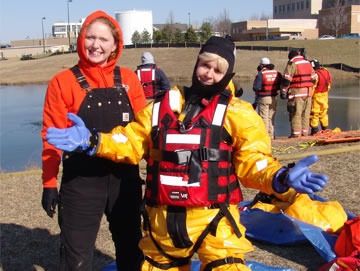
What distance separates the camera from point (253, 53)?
38281mm

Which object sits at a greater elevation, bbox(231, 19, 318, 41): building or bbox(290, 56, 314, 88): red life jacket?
bbox(231, 19, 318, 41): building

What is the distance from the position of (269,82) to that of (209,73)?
25.2 feet

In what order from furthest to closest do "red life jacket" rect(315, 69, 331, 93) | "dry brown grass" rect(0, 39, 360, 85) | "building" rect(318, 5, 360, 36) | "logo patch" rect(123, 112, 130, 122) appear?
"building" rect(318, 5, 360, 36), "dry brown grass" rect(0, 39, 360, 85), "red life jacket" rect(315, 69, 331, 93), "logo patch" rect(123, 112, 130, 122)

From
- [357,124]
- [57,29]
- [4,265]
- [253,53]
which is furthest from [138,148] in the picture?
[57,29]

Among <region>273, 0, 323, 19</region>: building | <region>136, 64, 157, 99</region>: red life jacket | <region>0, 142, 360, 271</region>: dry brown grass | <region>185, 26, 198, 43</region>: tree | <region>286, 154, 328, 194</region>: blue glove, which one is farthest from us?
<region>273, 0, 323, 19</region>: building

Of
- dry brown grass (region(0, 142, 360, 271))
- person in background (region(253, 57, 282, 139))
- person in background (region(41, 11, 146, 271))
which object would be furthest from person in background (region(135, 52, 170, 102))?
person in background (region(41, 11, 146, 271))

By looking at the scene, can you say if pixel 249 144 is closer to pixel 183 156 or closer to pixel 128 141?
pixel 183 156

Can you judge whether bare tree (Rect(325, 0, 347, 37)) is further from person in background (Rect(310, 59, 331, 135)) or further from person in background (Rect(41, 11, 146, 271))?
person in background (Rect(41, 11, 146, 271))

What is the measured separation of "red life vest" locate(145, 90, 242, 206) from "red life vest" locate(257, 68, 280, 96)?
25.1ft

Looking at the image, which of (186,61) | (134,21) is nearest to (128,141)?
(186,61)

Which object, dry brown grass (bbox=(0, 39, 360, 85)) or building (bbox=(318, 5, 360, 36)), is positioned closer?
dry brown grass (bbox=(0, 39, 360, 85))

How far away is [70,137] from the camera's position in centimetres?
240

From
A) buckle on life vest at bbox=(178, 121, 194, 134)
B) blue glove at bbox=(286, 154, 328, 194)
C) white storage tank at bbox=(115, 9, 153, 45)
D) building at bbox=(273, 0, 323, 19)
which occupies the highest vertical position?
building at bbox=(273, 0, 323, 19)

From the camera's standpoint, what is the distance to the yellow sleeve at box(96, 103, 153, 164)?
2586mm
